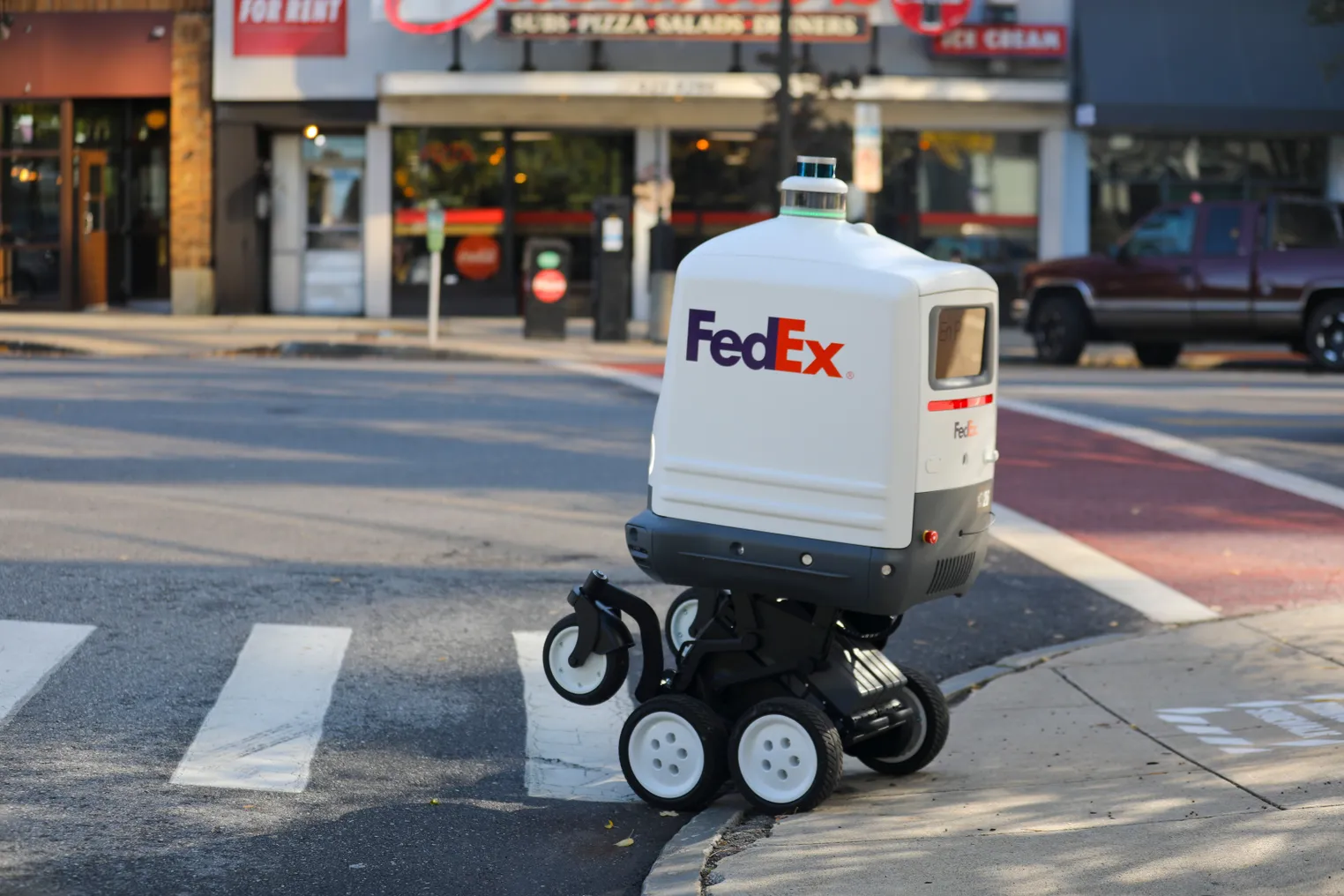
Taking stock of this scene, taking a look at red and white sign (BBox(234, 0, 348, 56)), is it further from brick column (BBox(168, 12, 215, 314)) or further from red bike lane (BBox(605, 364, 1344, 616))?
red bike lane (BBox(605, 364, 1344, 616))

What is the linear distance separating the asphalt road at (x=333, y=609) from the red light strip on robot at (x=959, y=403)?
158 cm

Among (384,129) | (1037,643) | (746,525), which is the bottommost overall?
(1037,643)

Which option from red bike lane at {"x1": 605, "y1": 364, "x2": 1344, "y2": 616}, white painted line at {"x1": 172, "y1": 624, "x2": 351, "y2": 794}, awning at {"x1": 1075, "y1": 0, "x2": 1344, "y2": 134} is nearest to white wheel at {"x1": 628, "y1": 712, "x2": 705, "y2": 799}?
white painted line at {"x1": 172, "y1": 624, "x2": 351, "y2": 794}

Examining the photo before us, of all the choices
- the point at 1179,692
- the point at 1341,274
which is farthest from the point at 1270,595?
the point at 1341,274

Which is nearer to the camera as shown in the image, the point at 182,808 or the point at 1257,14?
the point at 182,808

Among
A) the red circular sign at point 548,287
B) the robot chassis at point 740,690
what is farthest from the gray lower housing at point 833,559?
the red circular sign at point 548,287

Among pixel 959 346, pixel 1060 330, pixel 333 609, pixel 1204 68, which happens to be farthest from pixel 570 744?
pixel 1204 68

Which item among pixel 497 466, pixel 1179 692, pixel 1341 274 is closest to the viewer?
pixel 1179 692

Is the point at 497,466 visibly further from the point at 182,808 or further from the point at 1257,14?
the point at 1257,14

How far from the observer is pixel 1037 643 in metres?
8.45

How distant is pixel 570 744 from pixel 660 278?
58.6 ft

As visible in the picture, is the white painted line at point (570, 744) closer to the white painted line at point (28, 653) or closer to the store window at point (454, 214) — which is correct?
the white painted line at point (28, 653)

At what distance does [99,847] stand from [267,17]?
79.5ft

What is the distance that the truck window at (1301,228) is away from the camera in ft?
71.3
